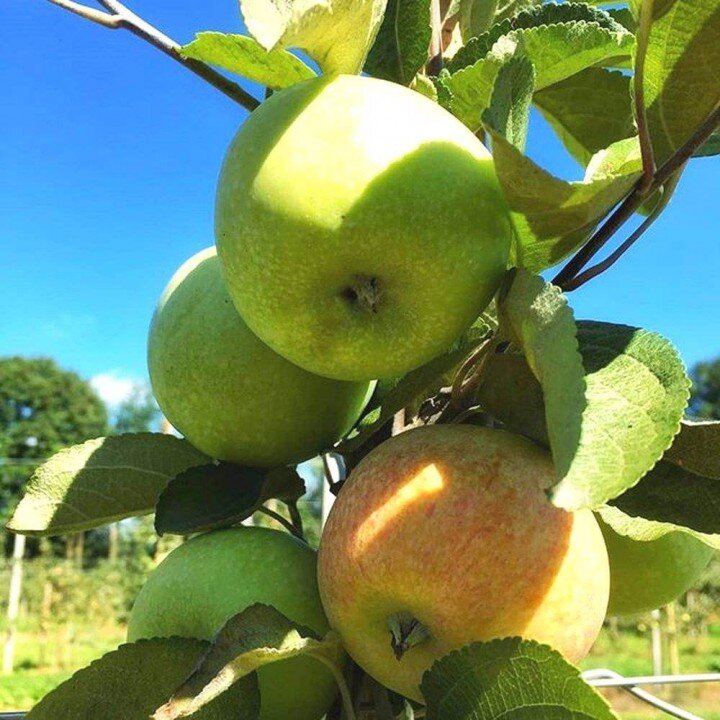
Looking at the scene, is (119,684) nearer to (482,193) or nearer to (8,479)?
(482,193)

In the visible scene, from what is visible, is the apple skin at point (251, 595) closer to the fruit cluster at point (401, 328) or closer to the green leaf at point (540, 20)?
the fruit cluster at point (401, 328)

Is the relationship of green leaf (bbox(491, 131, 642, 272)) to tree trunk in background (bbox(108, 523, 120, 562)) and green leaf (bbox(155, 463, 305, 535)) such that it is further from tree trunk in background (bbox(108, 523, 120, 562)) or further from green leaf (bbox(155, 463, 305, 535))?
tree trunk in background (bbox(108, 523, 120, 562))

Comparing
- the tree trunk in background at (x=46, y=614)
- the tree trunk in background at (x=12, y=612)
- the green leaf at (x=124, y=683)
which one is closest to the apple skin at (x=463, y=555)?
the green leaf at (x=124, y=683)

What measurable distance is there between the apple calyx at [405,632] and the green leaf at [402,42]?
335 millimetres

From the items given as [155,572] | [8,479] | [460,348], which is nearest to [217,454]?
[155,572]

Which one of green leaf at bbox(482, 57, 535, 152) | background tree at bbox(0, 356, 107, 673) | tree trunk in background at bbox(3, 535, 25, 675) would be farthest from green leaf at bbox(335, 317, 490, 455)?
background tree at bbox(0, 356, 107, 673)

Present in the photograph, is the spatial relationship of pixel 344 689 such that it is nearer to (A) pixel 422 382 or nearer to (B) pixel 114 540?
(A) pixel 422 382

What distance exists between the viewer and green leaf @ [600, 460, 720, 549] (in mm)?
452

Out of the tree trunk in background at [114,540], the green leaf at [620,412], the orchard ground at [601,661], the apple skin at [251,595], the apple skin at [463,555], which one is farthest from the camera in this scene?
the tree trunk in background at [114,540]

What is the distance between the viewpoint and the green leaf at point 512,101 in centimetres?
41

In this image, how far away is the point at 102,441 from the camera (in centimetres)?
69

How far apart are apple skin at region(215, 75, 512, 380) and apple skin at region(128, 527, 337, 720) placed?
0.54ft

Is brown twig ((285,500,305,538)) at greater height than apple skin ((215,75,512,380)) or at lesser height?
lesser

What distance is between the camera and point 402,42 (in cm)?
58
